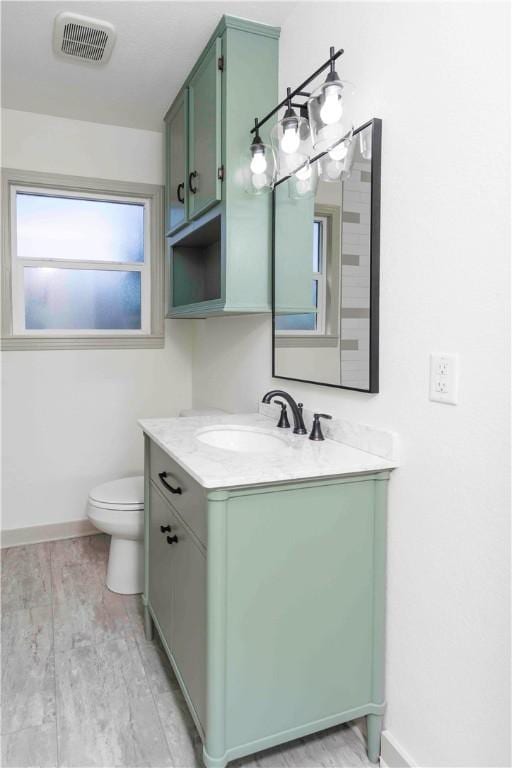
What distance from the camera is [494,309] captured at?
1106 millimetres

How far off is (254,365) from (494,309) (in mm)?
1411

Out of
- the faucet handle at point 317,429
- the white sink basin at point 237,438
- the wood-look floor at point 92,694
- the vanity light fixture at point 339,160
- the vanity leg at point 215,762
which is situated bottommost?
the wood-look floor at point 92,694

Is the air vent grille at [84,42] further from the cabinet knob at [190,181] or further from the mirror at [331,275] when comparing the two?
the mirror at [331,275]

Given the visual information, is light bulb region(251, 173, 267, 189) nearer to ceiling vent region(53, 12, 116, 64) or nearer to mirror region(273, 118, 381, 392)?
mirror region(273, 118, 381, 392)

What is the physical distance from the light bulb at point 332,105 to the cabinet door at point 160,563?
1296mm

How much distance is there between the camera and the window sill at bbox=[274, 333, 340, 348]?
1723 mm

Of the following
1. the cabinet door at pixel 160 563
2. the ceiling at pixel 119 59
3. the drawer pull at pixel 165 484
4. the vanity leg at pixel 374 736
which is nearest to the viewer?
the vanity leg at pixel 374 736

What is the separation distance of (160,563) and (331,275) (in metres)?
1.14

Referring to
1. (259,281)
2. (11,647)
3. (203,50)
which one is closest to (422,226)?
(259,281)

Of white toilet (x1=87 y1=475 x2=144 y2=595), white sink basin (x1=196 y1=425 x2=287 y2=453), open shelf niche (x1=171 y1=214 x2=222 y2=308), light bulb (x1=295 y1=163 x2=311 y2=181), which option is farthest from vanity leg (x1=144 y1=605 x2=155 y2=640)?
light bulb (x1=295 y1=163 x2=311 y2=181)

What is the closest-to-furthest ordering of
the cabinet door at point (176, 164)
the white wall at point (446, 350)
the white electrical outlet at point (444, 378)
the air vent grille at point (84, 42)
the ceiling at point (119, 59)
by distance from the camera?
the white wall at point (446, 350) < the white electrical outlet at point (444, 378) < the ceiling at point (119, 59) < the air vent grille at point (84, 42) < the cabinet door at point (176, 164)

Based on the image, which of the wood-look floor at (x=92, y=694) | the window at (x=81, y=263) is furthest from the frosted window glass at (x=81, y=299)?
the wood-look floor at (x=92, y=694)

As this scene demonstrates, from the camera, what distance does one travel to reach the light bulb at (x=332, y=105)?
4.90 ft

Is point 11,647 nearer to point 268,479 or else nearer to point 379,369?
point 268,479
